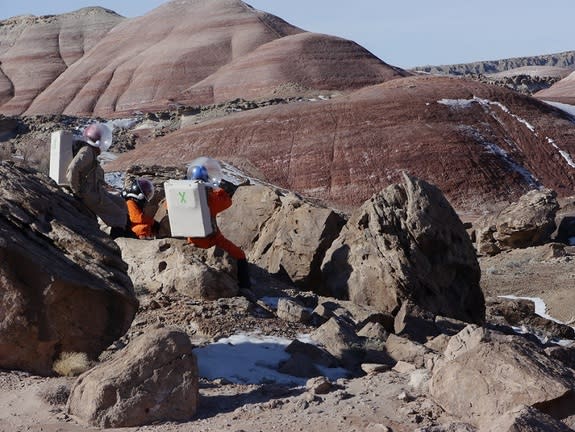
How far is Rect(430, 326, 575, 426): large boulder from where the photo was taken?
6023 mm

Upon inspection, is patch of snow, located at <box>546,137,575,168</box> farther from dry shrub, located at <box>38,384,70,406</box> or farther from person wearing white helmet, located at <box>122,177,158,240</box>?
dry shrub, located at <box>38,384,70,406</box>

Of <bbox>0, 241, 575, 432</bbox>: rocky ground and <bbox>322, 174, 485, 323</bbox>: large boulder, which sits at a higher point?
<bbox>0, 241, 575, 432</bbox>: rocky ground

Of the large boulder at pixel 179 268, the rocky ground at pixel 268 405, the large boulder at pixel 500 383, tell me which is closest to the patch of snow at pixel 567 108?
the large boulder at pixel 179 268

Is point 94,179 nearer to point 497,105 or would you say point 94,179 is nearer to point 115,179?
point 115,179

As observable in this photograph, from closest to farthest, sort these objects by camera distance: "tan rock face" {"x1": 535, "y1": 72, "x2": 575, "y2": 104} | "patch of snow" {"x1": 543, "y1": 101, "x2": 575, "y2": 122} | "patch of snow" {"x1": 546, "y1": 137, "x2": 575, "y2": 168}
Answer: "patch of snow" {"x1": 546, "y1": 137, "x2": 575, "y2": 168} < "patch of snow" {"x1": 543, "y1": 101, "x2": 575, "y2": 122} < "tan rock face" {"x1": 535, "y1": 72, "x2": 575, "y2": 104}

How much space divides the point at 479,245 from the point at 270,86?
40.8 metres

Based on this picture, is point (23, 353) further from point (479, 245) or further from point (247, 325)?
point (479, 245)

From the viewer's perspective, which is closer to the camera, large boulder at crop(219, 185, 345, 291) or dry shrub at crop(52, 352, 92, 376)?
dry shrub at crop(52, 352, 92, 376)

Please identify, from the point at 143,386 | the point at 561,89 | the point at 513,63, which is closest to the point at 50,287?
the point at 143,386

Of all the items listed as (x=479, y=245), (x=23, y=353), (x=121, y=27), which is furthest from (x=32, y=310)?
(x=121, y=27)

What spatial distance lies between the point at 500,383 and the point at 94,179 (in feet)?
19.5

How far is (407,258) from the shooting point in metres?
12.5

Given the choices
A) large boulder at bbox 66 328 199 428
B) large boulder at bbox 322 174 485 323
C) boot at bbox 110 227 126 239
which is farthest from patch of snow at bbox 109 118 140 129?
large boulder at bbox 66 328 199 428

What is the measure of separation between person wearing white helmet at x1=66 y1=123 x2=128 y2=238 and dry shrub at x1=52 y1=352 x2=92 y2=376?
10.6ft
